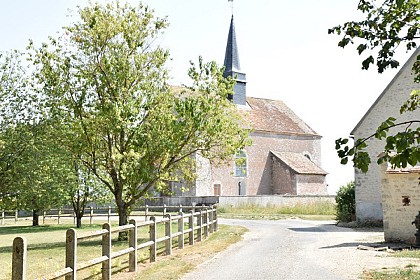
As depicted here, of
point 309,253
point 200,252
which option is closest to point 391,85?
point 309,253

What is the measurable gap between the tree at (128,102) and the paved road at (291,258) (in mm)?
4131

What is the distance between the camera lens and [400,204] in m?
17.2

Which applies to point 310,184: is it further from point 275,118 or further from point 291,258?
point 291,258

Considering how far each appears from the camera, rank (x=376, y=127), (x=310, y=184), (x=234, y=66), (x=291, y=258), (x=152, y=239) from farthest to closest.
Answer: (x=234, y=66), (x=310, y=184), (x=376, y=127), (x=291, y=258), (x=152, y=239)

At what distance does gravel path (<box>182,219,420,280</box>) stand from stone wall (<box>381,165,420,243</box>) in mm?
852

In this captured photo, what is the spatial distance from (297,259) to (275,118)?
42222mm

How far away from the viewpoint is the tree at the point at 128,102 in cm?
1709

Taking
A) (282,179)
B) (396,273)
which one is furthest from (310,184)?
(396,273)

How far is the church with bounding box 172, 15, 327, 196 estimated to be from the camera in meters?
47.4

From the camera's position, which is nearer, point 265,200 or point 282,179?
point 265,200

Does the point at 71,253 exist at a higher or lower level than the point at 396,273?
higher

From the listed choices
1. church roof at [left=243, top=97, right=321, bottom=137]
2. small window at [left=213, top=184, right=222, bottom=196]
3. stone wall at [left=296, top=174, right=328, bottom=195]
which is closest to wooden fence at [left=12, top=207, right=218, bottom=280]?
small window at [left=213, top=184, right=222, bottom=196]

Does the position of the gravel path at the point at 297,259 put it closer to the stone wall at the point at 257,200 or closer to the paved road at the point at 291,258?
the paved road at the point at 291,258

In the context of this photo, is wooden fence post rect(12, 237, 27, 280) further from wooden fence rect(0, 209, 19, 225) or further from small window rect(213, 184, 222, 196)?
small window rect(213, 184, 222, 196)
